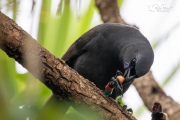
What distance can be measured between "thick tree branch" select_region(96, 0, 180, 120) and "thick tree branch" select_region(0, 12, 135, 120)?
70 cm

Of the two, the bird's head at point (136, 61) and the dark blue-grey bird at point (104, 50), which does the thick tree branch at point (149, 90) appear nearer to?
the dark blue-grey bird at point (104, 50)

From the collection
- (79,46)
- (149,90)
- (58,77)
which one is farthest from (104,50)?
(58,77)

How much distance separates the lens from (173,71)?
6.40 feet

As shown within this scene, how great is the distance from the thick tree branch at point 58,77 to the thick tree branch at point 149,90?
70 cm

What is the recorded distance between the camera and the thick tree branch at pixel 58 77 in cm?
152

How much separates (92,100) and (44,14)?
1.10 meters

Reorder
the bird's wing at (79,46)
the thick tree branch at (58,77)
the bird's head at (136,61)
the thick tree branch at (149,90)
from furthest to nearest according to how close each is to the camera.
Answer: the bird's wing at (79,46) < the thick tree branch at (149,90) < the bird's head at (136,61) < the thick tree branch at (58,77)

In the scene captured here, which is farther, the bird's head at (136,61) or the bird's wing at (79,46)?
the bird's wing at (79,46)

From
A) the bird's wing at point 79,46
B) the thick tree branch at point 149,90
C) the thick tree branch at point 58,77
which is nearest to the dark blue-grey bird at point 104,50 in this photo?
the bird's wing at point 79,46

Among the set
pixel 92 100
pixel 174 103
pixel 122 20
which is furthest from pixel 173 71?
pixel 122 20

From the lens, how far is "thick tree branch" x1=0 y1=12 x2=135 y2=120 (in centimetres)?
152

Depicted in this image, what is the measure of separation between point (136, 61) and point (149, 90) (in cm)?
44

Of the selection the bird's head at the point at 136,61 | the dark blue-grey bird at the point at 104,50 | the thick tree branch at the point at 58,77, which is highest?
the dark blue-grey bird at the point at 104,50

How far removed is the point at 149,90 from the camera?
3166mm
